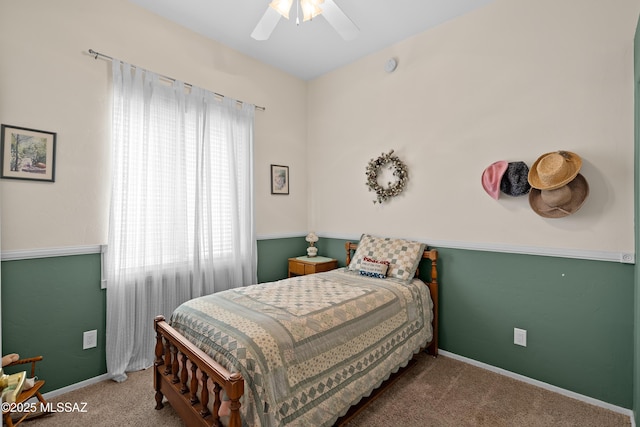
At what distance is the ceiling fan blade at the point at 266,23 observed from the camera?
2.12m

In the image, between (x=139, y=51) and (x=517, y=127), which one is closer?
(x=517, y=127)

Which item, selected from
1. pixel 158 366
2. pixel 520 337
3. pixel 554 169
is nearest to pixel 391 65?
pixel 554 169

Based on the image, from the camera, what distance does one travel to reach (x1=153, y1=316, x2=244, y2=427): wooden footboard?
4.59ft

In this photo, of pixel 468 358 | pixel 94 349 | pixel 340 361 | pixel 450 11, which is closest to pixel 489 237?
pixel 468 358

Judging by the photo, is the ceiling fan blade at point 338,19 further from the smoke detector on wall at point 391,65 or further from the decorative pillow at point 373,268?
the decorative pillow at point 373,268

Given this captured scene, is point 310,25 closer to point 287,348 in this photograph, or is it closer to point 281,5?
point 281,5

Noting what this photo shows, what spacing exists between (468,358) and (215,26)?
3.82m

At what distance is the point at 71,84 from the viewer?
7.66ft

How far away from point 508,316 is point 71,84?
385 cm

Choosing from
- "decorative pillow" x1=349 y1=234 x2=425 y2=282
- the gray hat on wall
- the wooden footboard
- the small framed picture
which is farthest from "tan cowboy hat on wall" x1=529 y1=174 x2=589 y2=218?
the small framed picture

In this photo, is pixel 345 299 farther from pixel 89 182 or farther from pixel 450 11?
pixel 450 11

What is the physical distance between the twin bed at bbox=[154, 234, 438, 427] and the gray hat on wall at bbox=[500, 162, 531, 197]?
1.10 metres

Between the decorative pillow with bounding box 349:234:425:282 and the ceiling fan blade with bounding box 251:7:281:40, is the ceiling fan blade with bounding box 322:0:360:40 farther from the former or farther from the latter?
the decorative pillow with bounding box 349:234:425:282

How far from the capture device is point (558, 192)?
7.04 ft
